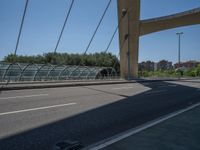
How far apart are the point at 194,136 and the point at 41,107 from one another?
16.7 ft

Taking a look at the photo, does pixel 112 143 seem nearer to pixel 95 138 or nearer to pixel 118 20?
pixel 95 138

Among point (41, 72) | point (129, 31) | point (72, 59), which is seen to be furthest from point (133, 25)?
point (72, 59)

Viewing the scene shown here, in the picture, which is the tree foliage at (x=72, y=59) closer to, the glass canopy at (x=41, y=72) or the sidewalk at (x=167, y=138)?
the glass canopy at (x=41, y=72)

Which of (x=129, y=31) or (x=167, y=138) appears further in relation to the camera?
(x=129, y=31)

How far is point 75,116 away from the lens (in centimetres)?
696

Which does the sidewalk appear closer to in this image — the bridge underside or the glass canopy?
the glass canopy

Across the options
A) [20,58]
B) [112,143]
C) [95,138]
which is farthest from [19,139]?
[20,58]

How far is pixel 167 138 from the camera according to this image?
4.70 m

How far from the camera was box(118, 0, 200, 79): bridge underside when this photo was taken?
28.9m

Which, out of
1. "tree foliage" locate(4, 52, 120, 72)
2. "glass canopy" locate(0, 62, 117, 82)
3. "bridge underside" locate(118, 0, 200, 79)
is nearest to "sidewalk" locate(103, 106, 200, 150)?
"glass canopy" locate(0, 62, 117, 82)

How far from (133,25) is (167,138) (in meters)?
27.5

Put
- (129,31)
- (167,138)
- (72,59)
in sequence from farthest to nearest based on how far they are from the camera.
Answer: (72,59)
(129,31)
(167,138)

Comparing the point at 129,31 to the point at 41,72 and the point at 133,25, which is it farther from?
the point at 41,72

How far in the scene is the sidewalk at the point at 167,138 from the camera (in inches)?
164
